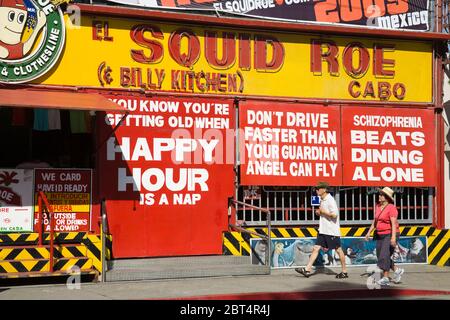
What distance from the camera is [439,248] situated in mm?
17312

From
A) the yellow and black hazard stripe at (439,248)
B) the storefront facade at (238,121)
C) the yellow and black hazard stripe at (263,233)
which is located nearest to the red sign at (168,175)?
the storefront facade at (238,121)

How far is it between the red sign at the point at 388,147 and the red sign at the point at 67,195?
5.92m

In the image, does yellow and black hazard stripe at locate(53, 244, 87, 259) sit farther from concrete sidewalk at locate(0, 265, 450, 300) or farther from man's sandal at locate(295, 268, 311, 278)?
man's sandal at locate(295, 268, 311, 278)

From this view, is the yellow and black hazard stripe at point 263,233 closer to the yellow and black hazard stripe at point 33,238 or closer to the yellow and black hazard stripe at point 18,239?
the yellow and black hazard stripe at point 33,238

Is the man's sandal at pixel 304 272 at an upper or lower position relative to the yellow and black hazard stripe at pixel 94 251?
lower

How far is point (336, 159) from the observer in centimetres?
1717

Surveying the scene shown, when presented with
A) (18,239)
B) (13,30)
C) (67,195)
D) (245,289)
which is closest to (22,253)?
(18,239)

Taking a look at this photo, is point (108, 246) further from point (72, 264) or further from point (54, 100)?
point (54, 100)

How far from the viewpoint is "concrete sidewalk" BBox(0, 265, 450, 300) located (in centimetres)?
1229

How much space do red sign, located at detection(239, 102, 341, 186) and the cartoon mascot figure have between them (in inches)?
188

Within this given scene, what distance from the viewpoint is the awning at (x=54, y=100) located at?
13.4 meters

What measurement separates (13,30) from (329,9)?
7144 mm
